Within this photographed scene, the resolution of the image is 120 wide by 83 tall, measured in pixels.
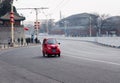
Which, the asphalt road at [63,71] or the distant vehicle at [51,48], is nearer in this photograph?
the asphalt road at [63,71]

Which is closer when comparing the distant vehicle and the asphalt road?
the asphalt road

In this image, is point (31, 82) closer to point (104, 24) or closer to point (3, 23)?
point (3, 23)

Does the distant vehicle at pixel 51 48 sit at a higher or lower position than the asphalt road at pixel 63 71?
higher

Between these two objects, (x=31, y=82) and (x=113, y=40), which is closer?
(x=31, y=82)

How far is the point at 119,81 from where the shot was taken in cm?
1368

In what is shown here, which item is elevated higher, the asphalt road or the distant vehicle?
the distant vehicle

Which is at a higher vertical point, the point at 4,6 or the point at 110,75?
the point at 4,6

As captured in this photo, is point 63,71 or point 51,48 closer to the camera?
point 63,71

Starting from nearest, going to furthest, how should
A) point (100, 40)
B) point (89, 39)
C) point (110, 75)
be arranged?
point (110, 75) < point (100, 40) < point (89, 39)

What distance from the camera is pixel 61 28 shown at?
615 ft

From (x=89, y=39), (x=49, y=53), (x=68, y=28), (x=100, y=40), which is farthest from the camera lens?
(x=68, y=28)

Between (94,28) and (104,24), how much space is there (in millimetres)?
4133

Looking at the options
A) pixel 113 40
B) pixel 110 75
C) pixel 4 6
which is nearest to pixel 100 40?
pixel 113 40

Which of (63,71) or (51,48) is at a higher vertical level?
(51,48)
